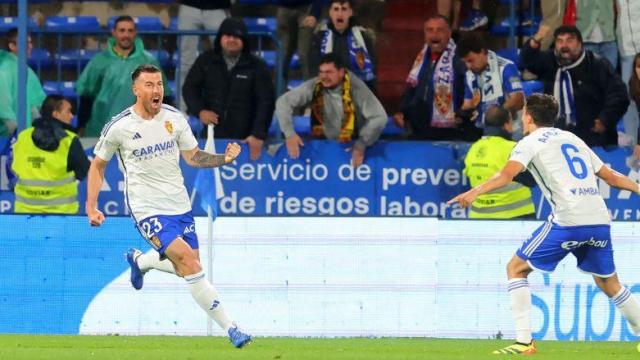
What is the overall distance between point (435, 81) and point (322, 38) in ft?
4.29

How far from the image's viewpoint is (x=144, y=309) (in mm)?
14344

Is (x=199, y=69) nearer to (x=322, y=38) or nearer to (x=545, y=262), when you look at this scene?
(x=322, y=38)

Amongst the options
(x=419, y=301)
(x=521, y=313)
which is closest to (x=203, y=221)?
(x=419, y=301)

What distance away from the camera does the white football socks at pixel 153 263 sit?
12.4 meters

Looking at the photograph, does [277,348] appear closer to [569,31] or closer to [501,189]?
[501,189]

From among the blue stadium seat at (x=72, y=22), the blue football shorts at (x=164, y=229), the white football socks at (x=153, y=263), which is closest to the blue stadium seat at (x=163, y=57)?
the blue stadium seat at (x=72, y=22)

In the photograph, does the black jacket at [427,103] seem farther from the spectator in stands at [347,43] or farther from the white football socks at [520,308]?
the white football socks at [520,308]

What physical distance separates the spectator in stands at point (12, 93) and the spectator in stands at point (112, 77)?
586 mm

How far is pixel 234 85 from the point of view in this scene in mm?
16891

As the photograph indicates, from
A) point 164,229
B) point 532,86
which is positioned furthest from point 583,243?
point 532,86

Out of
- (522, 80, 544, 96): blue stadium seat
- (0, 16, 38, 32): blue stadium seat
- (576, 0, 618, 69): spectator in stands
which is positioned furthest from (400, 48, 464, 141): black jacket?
(0, 16, 38, 32): blue stadium seat

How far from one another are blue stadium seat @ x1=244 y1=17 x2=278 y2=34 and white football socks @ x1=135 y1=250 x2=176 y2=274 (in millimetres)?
7092

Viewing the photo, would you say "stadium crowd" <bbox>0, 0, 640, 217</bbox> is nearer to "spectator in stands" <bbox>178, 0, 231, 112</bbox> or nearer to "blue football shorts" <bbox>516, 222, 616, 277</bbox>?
"spectator in stands" <bbox>178, 0, 231, 112</bbox>

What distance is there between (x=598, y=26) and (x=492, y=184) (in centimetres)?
682
